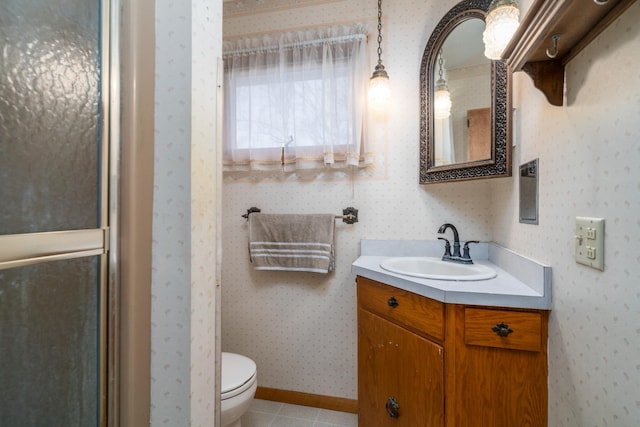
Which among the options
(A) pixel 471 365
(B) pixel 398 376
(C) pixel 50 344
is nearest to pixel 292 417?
(B) pixel 398 376

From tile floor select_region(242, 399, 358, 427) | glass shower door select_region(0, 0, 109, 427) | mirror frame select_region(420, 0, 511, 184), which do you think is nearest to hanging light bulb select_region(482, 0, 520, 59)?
mirror frame select_region(420, 0, 511, 184)

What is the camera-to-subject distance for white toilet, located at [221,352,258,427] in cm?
120

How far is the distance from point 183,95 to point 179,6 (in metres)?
0.18

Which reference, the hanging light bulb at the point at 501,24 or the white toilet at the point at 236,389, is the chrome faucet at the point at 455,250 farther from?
the white toilet at the point at 236,389

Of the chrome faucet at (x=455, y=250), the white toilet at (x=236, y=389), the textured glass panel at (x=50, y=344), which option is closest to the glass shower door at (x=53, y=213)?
the textured glass panel at (x=50, y=344)

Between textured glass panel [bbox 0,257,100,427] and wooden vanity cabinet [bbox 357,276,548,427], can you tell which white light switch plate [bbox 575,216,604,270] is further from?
textured glass panel [bbox 0,257,100,427]

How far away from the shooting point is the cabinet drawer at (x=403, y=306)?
1033 millimetres

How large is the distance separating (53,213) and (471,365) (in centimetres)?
120

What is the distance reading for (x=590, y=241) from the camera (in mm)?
701

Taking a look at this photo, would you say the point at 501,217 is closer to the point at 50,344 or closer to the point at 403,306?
the point at 403,306

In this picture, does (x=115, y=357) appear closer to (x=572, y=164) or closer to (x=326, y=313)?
(x=572, y=164)

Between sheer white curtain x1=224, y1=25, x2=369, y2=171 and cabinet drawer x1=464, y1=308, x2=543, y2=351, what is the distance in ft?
3.37

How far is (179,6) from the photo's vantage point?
586mm

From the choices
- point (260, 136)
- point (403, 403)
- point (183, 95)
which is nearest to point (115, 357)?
point (183, 95)
